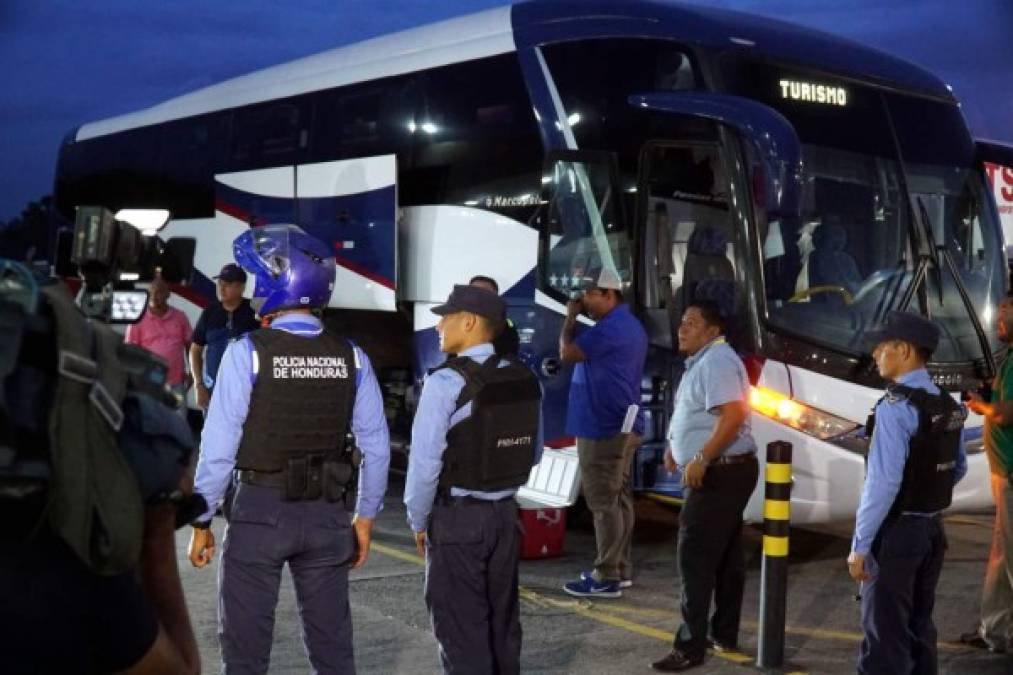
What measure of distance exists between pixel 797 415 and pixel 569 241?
1.87m

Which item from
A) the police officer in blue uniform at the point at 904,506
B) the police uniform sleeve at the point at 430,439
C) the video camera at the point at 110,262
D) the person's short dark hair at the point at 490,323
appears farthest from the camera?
the police officer in blue uniform at the point at 904,506

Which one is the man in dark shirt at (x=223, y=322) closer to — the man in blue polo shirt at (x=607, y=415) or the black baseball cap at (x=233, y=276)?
the black baseball cap at (x=233, y=276)

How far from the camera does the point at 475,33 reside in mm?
9969

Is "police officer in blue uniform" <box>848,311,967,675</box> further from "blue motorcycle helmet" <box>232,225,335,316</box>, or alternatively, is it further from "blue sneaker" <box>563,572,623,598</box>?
"blue sneaker" <box>563,572,623,598</box>

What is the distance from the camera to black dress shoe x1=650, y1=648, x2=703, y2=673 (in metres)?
6.20

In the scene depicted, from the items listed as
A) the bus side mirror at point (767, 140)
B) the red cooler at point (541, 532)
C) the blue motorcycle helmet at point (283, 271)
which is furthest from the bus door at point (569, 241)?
the blue motorcycle helmet at point (283, 271)

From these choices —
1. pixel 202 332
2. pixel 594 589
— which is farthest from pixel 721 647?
pixel 202 332

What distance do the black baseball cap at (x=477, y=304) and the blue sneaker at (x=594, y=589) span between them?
2.93 m

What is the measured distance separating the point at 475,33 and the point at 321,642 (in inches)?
242

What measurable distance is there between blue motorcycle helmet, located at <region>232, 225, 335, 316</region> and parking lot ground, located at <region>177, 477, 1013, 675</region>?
2.01 metres

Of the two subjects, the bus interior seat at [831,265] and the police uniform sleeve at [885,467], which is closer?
the police uniform sleeve at [885,467]

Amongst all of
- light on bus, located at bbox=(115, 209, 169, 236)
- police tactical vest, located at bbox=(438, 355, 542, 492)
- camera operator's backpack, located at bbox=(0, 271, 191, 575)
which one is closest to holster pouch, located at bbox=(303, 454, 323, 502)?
police tactical vest, located at bbox=(438, 355, 542, 492)

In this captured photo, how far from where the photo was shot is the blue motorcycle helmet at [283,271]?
482 cm

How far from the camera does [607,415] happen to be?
7.62 metres
